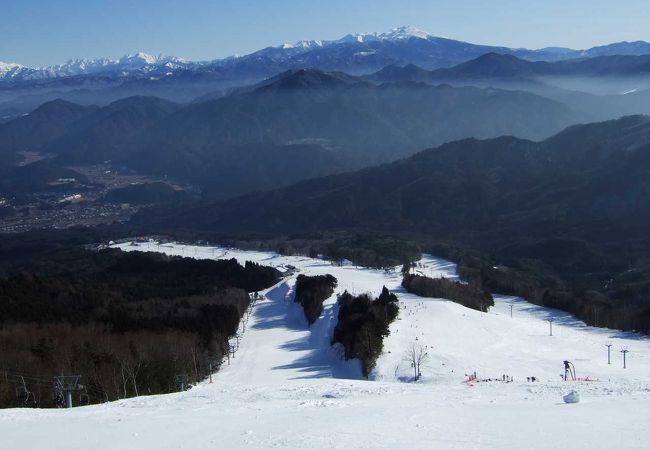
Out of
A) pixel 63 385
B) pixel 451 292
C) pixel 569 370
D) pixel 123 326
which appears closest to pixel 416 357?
pixel 569 370

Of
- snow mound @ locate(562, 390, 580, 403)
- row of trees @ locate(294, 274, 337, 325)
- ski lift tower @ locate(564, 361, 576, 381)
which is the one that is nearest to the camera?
snow mound @ locate(562, 390, 580, 403)

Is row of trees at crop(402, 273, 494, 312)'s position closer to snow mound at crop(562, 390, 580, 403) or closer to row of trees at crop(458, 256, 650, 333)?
row of trees at crop(458, 256, 650, 333)

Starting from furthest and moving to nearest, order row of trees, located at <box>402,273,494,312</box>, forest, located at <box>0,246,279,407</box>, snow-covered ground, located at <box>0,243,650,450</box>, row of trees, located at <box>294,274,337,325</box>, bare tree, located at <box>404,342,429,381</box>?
row of trees, located at <box>402,273,494,312</box> → row of trees, located at <box>294,274,337,325</box> → bare tree, located at <box>404,342,429,381</box> → forest, located at <box>0,246,279,407</box> → snow-covered ground, located at <box>0,243,650,450</box>

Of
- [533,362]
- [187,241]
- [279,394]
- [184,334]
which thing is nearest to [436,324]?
[533,362]

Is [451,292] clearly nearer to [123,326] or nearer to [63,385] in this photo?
[123,326]

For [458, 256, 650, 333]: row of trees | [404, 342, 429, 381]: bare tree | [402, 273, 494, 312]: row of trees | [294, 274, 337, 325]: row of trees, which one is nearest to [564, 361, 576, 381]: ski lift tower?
[404, 342, 429, 381]: bare tree

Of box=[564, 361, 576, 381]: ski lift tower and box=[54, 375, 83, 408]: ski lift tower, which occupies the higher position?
box=[54, 375, 83, 408]: ski lift tower

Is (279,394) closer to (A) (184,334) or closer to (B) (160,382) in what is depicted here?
(B) (160,382)
